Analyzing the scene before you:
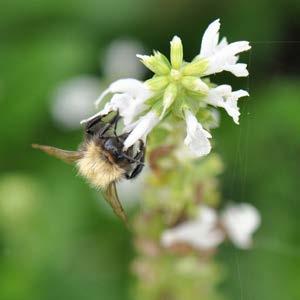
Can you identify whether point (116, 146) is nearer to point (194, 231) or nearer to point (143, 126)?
point (143, 126)

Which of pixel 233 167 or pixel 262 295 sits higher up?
pixel 233 167

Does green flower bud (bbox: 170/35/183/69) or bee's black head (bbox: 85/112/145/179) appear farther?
bee's black head (bbox: 85/112/145/179)

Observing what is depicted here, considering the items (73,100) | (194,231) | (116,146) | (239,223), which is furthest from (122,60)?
(116,146)

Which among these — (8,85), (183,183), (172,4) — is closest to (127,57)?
(172,4)

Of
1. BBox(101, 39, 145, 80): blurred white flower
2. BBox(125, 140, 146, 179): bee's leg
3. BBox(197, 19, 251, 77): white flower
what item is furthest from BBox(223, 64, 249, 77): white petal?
BBox(101, 39, 145, 80): blurred white flower

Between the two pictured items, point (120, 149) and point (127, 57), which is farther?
point (127, 57)

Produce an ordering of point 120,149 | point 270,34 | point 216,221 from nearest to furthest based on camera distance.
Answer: point 120,149
point 216,221
point 270,34

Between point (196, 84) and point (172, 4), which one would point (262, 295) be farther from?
point (196, 84)

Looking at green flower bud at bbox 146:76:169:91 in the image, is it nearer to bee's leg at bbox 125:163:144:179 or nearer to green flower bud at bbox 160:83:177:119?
green flower bud at bbox 160:83:177:119
